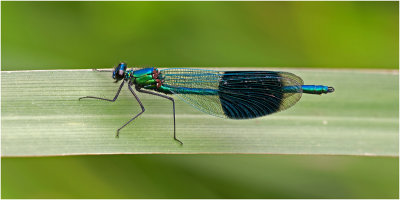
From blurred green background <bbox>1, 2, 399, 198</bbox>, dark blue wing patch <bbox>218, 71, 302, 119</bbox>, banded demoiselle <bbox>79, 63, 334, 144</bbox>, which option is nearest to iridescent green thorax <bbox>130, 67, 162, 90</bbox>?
banded demoiselle <bbox>79, 63, 334, 144</bbox>

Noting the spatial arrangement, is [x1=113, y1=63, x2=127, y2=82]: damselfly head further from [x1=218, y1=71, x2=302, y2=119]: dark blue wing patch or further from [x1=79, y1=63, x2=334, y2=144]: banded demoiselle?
[x1=218, y1=71, x2=302, y2=119]: dark blue wing patch

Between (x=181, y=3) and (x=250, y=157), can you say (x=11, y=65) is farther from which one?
(x=250, y=157)

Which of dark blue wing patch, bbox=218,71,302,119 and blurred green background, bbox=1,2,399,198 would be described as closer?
dark blue wing patch, bbox=218,71,302,119

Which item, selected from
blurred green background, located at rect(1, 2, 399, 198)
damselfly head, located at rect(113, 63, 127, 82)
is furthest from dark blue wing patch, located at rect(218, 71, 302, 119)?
damselfly head, located at rect(113, 63, 127, 82)

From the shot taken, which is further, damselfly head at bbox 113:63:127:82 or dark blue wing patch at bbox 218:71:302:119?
damselfly head at bbox 113:63:127:82

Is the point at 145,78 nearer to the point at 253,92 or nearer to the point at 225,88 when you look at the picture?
the point at 225,88

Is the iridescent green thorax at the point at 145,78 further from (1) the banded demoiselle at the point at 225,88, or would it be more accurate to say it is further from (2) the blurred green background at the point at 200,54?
(2) the blurred green background at the point at 200,54
